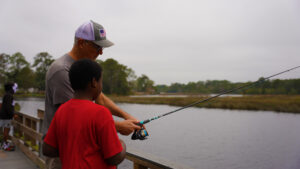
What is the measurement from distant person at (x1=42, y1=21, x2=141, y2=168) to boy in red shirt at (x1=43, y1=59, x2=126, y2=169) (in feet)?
0.75

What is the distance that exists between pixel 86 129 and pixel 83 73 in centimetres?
28

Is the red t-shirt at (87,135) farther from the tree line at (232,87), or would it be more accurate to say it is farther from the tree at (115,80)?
the tree at (115,80)

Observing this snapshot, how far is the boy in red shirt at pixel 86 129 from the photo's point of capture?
113 centimetres

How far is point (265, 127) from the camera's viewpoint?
2117cm

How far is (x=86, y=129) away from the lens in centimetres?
115

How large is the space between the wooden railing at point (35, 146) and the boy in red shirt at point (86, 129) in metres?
0.63

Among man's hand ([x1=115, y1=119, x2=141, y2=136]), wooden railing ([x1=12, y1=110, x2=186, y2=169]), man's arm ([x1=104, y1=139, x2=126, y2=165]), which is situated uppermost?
man's hand ([x1=115, y1=119, x2=141, y2=136])

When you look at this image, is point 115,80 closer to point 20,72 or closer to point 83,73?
point 20,72

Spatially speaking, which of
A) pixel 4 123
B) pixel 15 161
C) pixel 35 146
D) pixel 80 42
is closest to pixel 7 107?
pixel 4 123

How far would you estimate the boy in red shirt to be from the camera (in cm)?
113

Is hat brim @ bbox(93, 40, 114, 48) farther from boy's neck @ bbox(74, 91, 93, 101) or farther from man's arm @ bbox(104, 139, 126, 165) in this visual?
man's arm @ bbox(104, 139, 126, 165)

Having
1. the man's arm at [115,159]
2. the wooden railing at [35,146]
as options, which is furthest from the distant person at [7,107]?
the man's arm at [115,159]

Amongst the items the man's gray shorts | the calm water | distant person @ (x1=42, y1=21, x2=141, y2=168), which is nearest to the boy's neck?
distant person @ (x1=42, y1=21, x2=141, y2=168)

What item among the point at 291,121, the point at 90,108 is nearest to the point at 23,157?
the point at 90,108
